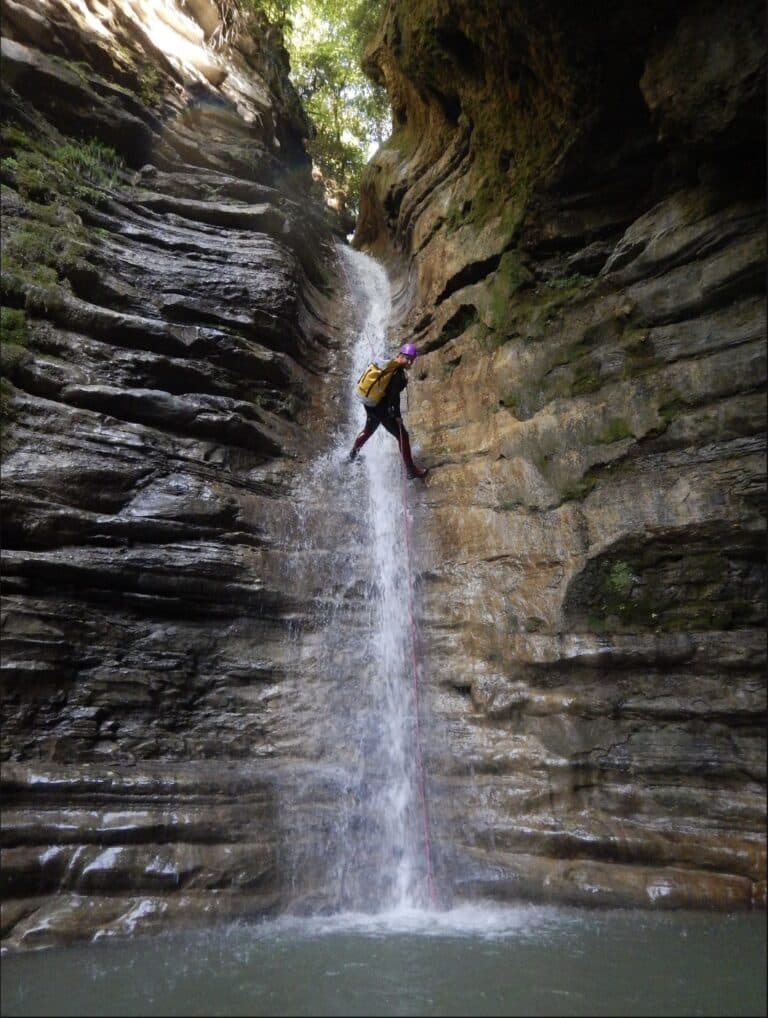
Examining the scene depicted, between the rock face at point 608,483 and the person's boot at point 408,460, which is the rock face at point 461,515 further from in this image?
the person's boot at point 408,460

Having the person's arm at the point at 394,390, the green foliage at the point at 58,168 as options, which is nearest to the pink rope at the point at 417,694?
the person's arm at the point at 394,390

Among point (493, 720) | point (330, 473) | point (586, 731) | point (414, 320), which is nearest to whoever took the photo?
point (586, 731)

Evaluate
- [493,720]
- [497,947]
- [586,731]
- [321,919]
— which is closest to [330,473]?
[493,720]

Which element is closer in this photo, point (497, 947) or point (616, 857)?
point (497, 947)

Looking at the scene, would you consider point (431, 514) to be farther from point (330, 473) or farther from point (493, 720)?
point (493, 720)

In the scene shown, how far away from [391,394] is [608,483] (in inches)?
125

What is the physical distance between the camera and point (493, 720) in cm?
625

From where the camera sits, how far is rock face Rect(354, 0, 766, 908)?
17.4 ft

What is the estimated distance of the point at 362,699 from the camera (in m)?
6.92

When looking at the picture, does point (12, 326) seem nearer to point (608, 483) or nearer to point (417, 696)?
point (417, 696)

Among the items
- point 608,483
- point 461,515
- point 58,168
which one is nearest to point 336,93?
point 58,168

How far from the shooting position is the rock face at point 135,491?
532 centimetres

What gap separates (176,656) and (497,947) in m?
4.00

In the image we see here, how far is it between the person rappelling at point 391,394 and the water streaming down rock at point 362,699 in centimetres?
53
